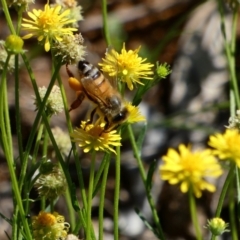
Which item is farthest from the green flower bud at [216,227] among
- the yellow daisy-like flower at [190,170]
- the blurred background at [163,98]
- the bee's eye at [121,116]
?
the blurred background at [163,98]

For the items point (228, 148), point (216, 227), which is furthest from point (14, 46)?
point (216, 227)

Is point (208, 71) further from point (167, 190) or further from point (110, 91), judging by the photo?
point (110, 91)

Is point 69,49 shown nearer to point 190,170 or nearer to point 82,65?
point 82,65

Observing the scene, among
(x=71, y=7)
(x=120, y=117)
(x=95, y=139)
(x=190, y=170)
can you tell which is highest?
(x=71, y=7)

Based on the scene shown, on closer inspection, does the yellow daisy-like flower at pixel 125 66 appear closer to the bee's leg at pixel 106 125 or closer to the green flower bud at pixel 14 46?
the bee's leg at pixel 106 125

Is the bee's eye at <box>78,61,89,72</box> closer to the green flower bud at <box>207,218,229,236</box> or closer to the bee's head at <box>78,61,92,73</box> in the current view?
the bee's head at <box>78,61,92,73</box>

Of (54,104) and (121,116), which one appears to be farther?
(54,104)
